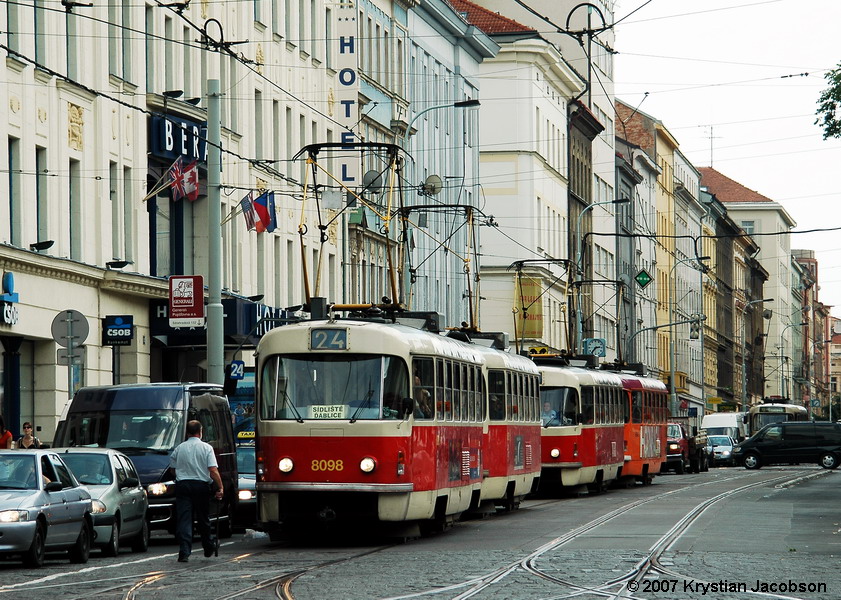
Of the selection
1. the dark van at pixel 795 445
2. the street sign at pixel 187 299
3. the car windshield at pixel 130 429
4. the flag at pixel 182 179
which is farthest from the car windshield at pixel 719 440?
the car windshield at pixel 130 429

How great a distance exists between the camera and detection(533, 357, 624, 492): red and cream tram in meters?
39.4

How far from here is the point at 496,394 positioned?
29516 mm

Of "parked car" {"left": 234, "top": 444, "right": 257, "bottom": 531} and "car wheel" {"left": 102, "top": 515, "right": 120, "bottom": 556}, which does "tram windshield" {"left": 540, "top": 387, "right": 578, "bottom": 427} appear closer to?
"parked car" {"left": 234, "top": 444, "right": 257, "bottom": 531}

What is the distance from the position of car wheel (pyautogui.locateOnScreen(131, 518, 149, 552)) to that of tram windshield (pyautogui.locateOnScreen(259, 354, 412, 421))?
2.12 meters

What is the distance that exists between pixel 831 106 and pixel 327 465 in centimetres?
1555

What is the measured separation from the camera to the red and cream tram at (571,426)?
3938cm

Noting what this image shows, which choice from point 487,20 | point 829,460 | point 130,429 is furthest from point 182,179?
point 487,20

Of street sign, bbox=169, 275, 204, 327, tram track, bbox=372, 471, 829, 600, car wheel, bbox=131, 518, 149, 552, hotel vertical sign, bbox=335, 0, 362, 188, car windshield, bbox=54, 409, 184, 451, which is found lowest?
tram track, bbox=372, 471, 829, 600

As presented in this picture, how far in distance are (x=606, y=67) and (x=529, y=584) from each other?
89826mm

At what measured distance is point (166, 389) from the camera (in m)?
25.6

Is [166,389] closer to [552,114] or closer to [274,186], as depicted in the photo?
[274,186]

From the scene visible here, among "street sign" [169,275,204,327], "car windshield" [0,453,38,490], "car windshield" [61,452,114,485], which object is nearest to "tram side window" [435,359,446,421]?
Result: "car windshield" [61,452,114,485]

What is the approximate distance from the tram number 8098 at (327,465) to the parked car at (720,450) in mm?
56995

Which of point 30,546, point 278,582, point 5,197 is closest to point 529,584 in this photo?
point 278,582
